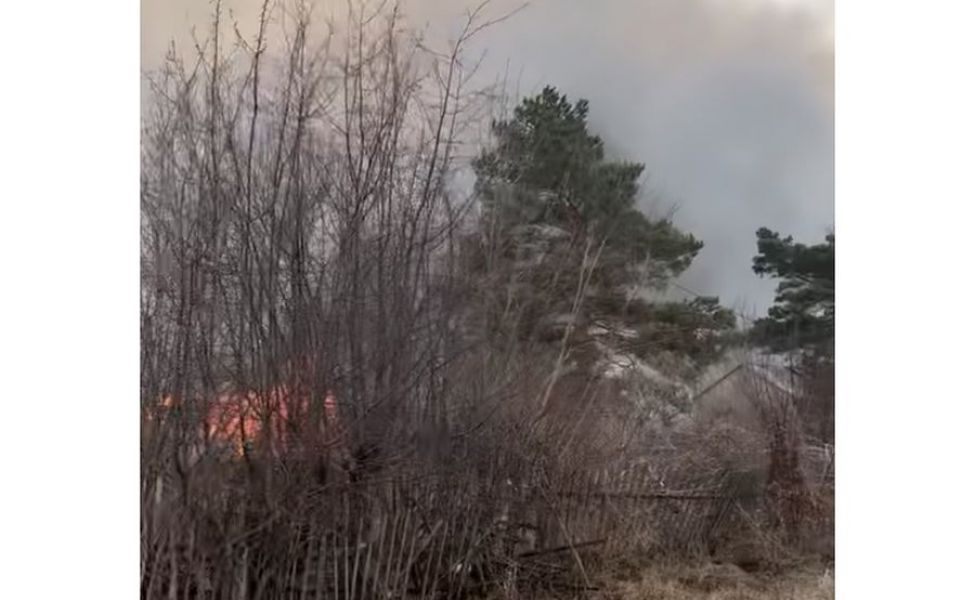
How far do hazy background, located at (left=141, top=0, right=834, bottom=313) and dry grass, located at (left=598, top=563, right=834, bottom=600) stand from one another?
65 cm

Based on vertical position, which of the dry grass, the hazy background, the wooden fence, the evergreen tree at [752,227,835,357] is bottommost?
the dry grass

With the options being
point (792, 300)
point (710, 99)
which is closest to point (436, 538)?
point (792, 300)

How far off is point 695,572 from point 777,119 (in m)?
1.11

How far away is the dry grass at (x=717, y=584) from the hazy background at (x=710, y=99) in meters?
0.65

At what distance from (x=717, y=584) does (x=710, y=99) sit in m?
1.17

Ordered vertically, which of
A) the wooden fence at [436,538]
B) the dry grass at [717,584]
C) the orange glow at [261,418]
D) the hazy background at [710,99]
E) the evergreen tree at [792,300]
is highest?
the hazy background at [710,99]

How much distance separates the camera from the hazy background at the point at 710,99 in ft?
6.85

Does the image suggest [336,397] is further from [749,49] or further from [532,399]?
[749,49]

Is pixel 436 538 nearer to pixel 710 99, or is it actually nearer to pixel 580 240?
pixel 580 240

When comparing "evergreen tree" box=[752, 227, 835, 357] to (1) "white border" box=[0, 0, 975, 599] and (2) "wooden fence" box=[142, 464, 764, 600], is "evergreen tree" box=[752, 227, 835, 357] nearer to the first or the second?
(1) "white border" box=[0, 0, 975, 599]

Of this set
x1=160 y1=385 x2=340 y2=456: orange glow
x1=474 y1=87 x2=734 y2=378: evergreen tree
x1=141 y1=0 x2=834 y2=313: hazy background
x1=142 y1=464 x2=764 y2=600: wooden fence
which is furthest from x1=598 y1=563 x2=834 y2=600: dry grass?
x1=160 y1=385 x2=340 y2=456: orange glow

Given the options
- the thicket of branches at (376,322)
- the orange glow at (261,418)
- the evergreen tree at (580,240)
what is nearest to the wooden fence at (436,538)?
the thicket of branches at (376,322)

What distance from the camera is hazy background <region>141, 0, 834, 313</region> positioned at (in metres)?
2.09
